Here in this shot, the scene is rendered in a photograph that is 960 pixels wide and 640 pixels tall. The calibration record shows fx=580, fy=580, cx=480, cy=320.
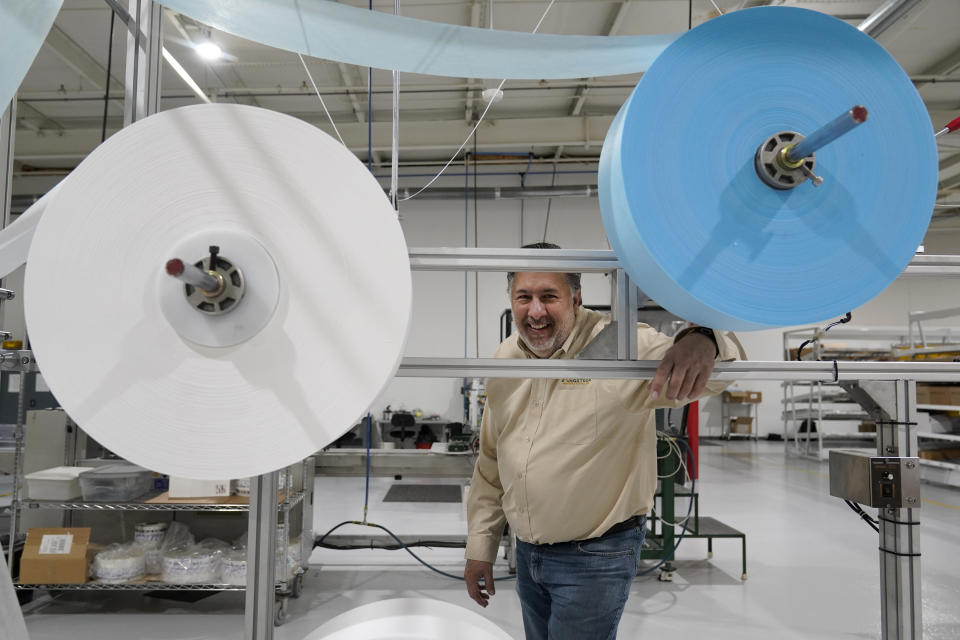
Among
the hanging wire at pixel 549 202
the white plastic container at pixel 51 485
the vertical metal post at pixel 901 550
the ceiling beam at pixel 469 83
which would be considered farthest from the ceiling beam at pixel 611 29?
the white plastic container at pixel 51 485

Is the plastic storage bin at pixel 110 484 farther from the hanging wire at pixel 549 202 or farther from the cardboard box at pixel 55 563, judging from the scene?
the hanging wire at pixel 549 202

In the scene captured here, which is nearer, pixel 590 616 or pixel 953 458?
pixel 590 616

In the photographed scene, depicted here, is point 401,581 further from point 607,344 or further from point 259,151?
point 259,151

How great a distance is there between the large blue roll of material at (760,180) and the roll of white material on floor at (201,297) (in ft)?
0.91

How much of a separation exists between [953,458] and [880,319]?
3.36 m

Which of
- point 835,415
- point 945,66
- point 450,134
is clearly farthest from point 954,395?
point 450,134

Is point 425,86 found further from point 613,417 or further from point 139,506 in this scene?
point 613,417

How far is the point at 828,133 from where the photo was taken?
1.79 ft

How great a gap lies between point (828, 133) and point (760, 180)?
0.08 m

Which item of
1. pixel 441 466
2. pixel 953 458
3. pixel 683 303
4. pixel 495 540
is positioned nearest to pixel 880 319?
pixel 953 458

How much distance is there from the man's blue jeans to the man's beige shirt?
0.15 feet

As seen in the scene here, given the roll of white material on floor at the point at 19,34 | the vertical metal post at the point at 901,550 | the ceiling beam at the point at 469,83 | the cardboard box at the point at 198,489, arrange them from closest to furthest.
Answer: the roll of white material on floor at the point at 19,34, the vertical metal post at the point at 901,550, the cardboard box at the point at 198,489, the ceiling beam at the point at 469,83

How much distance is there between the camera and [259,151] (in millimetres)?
594

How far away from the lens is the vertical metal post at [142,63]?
1.09 m
